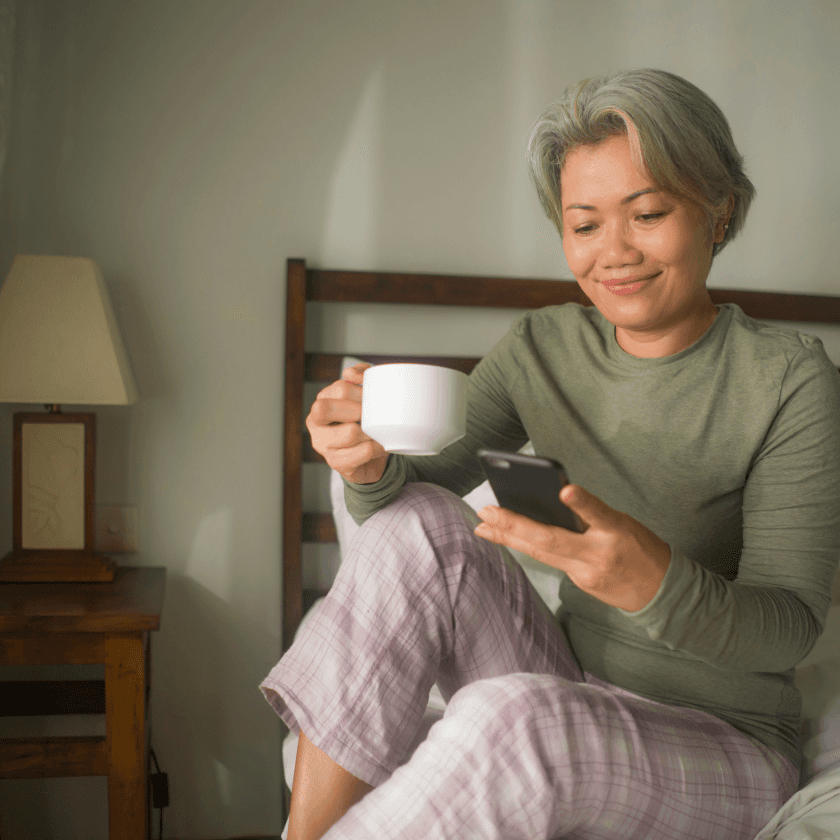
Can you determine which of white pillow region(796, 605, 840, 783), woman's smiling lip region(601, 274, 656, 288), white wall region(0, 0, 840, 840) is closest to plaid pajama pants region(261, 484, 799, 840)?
white pillow region(796, 605, 840, 783)

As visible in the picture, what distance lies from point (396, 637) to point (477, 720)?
0.17m

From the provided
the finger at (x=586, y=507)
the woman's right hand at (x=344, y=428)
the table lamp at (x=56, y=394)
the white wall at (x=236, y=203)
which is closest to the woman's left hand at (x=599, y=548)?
the finger at (x=586, y=507)

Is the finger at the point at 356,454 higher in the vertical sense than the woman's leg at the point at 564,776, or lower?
higher

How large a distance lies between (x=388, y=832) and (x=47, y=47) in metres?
1.65

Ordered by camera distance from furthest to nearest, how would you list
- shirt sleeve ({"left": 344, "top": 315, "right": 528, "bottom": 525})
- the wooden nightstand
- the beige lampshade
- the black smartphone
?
the beige lampshade
the wooden nightstand
shirt sleeve ({"left": 344, "top": 315, "right": 528, "bottom": 525})
the black smartphone

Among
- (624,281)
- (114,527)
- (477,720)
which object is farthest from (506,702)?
(114,527)

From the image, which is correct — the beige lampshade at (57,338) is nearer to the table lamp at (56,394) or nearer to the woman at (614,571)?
the table lamp at (56,394)

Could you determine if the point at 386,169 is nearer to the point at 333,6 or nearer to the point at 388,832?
the point at 333,6

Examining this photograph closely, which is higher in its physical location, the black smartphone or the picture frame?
the black smartphone

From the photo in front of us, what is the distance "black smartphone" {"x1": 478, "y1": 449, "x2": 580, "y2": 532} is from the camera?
23.7 inches

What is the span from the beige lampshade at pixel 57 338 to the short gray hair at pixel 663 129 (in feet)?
2.97

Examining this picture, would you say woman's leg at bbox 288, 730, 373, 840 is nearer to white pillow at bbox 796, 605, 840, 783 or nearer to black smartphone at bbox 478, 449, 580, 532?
black smartphone at bbox 478, 449, 580, 532

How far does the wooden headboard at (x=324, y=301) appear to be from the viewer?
1.57 m

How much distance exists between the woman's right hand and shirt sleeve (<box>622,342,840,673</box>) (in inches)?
13.7
